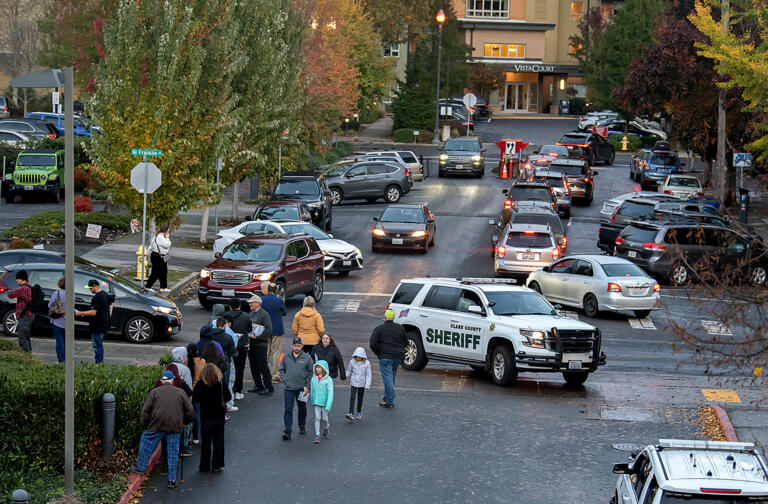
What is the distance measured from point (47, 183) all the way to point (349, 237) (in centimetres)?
1286

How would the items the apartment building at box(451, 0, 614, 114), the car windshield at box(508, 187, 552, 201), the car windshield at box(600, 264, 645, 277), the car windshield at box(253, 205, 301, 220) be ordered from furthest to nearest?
the apartment building at box(451, 0, 614, 114)
the car windshield at box(508, 187, 552, 201)
the car windshield at box(253, 205, 301, 220)
the car windshield at box(600, 264, 645, 277)

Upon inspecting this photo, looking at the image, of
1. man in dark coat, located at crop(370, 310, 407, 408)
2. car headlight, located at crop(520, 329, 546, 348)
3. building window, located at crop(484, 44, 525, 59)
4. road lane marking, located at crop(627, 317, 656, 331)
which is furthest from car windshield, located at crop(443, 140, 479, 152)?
building window, located at crop(484, 44, 525, 59)

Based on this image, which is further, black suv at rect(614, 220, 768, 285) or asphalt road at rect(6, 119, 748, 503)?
black suv at rect(614, 220, 768, 285)

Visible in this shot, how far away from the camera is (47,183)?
43.4 metres

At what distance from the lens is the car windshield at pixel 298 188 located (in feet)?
132

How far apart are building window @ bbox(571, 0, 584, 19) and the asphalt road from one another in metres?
81.6

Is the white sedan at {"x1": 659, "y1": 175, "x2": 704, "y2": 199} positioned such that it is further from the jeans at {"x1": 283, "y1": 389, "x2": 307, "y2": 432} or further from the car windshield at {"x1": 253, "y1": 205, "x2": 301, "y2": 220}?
the jeans at {"x1": 283, "y1": 389, "x2": 307, "y2": 432}

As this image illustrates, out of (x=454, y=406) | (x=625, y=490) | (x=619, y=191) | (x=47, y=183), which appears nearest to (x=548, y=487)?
(x=625, y=490)

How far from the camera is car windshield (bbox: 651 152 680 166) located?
176ft

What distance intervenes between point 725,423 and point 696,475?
8049 millimetres

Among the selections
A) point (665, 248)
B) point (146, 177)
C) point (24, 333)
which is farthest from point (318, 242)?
point (24, 333)

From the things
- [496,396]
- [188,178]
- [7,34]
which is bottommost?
[496,396]

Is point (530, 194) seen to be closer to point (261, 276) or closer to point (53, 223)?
point (53, 223)

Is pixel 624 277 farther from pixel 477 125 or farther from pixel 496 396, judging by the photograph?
pixel 477 125
